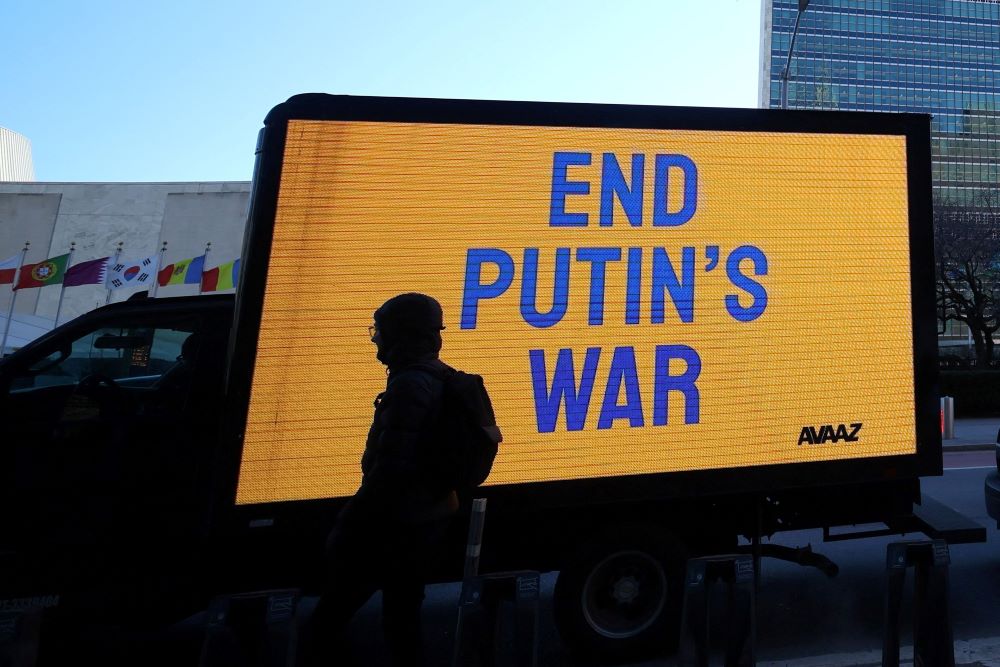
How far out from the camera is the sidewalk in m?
15.4

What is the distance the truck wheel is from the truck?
1 centimetres

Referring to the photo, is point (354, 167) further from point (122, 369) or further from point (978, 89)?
point (978, 89)

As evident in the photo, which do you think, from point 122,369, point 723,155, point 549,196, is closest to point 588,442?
point 549,196

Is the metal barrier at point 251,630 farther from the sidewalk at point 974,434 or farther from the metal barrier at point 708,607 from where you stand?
the sidewalk at point 974,434

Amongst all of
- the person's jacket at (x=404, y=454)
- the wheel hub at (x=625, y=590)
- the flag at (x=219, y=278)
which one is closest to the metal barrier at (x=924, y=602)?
the wheel hub at (x=625, y=590)

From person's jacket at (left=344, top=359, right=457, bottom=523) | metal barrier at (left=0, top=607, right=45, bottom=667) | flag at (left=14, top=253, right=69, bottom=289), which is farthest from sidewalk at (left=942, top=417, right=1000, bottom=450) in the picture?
flag at (left=14, top=253, right=69, bottom=289)

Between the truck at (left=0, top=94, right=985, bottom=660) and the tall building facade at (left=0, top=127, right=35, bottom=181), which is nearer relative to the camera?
the truck at (left=0, top=94, right=985, bottom=660)

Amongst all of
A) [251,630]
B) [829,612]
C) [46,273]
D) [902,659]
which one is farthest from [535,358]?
[46,273]

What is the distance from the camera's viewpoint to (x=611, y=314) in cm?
421

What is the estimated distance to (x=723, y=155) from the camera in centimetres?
443

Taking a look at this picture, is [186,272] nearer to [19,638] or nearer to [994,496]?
[994,496]

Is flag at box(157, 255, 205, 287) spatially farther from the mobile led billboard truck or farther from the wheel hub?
the wheel hub

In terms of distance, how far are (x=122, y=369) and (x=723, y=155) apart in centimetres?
336

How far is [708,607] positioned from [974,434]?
53.6 feet
